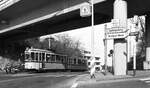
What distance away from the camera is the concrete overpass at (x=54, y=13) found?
30188mm

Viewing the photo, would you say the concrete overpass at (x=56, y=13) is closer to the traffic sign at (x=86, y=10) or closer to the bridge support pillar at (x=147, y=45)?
the bridge support pillar at (x=147, y=45)

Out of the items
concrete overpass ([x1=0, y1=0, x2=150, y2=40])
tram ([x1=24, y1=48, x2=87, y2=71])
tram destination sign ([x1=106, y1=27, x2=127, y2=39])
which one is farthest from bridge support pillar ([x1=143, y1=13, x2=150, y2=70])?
tram ([x1=24, y1=48, x2=87, y2=71])

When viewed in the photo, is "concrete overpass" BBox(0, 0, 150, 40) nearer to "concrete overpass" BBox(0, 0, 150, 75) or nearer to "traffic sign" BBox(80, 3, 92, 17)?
"concrete overpass" BBox(0, 0, 150, 75)

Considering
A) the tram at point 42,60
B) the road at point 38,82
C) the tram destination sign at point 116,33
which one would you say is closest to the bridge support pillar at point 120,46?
the tram destination sign at point 116,33

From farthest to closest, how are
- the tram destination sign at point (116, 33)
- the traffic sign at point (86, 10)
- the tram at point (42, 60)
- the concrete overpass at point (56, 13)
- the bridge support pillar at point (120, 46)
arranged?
the tram at point (42, 60), the concrete overpass at point (56, 13), the traffic sign at point (86, 10), the bridge support pillar at point (120, 46), the tram destination sign at point (116, 33)

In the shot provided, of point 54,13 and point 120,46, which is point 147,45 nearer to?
point 120,46

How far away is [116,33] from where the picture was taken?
79.1 feet

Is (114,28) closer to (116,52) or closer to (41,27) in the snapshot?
(116,52)

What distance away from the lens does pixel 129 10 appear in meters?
33.0

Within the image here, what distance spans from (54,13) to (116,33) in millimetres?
10616

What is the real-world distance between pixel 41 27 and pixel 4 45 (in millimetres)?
20683

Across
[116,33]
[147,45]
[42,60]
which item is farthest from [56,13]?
[147,45]

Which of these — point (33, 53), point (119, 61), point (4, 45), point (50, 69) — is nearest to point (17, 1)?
point (33, 53)

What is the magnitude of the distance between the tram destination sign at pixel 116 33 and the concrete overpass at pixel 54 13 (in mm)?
3897
